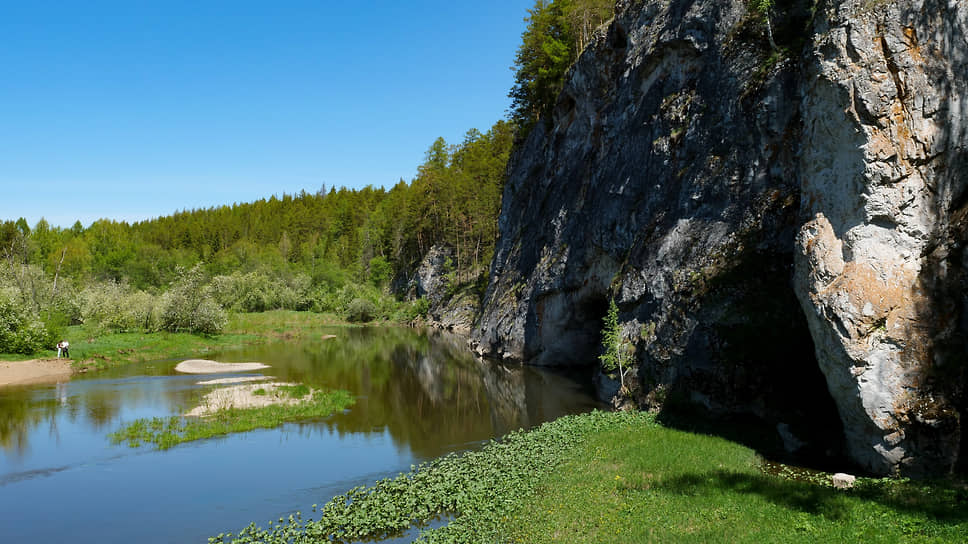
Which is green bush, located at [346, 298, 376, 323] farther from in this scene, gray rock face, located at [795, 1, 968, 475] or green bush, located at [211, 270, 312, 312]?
gray rock face, located at [795, 1, 968, 475]

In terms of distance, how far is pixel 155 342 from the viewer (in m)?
52.5

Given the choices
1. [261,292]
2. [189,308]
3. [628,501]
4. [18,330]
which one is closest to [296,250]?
[261,292]

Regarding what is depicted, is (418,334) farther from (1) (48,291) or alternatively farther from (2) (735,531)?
(2) (735,531)

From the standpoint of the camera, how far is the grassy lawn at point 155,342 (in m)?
44.4

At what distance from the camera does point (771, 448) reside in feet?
54.5

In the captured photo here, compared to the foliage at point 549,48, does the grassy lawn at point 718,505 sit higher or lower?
→ lower

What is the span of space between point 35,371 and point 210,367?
11.1 meters

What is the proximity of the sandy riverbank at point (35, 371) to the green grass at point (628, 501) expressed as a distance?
3261 cm

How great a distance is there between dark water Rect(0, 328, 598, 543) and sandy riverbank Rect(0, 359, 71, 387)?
7.01 feet

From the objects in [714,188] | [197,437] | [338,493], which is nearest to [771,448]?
[714,188]

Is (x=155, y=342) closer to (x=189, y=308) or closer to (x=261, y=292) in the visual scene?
(x=189, y=308)

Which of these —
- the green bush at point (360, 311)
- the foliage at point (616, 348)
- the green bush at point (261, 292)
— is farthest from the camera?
the green bush at point (360, 311)

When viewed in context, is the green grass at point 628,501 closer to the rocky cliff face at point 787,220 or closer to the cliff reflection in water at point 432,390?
the rocky cliff face at point 787,220

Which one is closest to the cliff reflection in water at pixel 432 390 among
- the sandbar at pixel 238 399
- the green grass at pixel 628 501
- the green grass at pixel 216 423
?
the green grass at pixel 216 423
